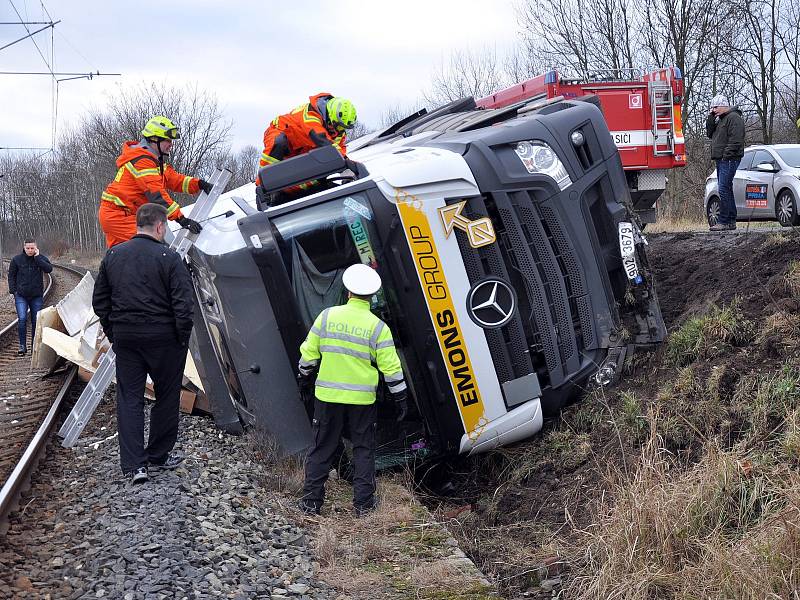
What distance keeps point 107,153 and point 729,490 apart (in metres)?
32.7

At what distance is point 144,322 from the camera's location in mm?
5422

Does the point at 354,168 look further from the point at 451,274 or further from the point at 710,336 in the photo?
the point at 710,336

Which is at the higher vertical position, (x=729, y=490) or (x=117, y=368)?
(x=117, y=368)

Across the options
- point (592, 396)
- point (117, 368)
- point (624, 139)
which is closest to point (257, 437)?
point (117, 368)

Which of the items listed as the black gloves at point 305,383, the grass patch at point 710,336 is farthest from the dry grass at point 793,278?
the black gloves at point 305,383

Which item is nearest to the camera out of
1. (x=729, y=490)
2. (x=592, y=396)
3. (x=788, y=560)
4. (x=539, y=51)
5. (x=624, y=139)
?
(x=788, y=560)

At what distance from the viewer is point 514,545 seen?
4984mm

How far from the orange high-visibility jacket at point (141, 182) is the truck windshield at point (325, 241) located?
1.70m

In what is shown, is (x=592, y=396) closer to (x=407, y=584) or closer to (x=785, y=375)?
(x=785, y=375)

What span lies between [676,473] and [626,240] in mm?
2047

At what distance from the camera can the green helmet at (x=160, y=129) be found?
7125 mm

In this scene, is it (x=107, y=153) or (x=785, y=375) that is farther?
(x=107, y=153)

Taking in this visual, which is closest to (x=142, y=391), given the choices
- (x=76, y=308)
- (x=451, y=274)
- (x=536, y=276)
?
(x=451, y=274)

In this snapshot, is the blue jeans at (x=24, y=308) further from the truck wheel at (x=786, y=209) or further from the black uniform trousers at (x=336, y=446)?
the truck wheel at (x=786, y=209)
